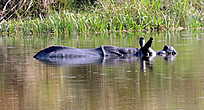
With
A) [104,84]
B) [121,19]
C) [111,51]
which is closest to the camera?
[104,84]

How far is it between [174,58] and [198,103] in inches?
252

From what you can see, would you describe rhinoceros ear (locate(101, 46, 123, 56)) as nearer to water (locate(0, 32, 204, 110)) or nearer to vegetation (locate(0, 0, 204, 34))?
water (locate(0, 32, 204, 110))

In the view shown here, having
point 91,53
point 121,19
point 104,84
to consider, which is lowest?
point 104,84

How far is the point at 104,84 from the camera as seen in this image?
10773 millimetres

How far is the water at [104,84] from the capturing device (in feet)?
29.0

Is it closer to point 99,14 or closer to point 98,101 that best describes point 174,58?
point 98,101

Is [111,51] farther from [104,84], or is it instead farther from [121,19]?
[121,19]

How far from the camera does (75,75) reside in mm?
12141

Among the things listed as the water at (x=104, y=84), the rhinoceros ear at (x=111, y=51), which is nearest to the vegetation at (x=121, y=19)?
the water at (x=104, y=84)

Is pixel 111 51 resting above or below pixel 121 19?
below

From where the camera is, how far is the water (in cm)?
883

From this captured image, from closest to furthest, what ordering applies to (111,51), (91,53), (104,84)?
(104,84), (91,53), (111,51)

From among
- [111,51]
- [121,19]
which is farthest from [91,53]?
[121,19]

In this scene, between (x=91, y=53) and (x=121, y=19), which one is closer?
(x=91, y=53)
